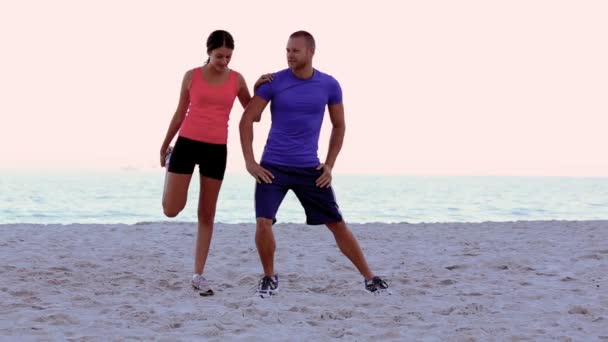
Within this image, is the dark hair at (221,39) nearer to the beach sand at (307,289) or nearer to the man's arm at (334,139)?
the man's arm at (334,139)

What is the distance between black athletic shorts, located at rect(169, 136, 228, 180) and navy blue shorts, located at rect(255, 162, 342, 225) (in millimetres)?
311

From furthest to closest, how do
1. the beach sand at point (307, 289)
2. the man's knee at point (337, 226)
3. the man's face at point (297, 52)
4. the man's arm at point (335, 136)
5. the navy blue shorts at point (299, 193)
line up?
the man's knee at point (337, 226) → the man's arm at point (335, 136) → the navy blue shorts at point (299, 193) → the man's face at point (297, 52) → the beach sand at point (307, 289)

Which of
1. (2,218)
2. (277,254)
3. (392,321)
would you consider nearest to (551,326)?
(392,321)

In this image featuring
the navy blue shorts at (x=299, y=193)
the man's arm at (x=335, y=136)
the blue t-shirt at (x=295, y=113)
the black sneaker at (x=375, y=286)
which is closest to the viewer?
the blue t-shirt at (x=295, y=113)

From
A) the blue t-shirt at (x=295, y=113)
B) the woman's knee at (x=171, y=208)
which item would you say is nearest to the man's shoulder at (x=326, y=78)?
the blue t-shirt at (x=295, y=113)

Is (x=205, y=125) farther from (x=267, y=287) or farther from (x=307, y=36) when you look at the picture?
(x=267, y=287)

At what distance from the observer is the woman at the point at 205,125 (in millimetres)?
4938

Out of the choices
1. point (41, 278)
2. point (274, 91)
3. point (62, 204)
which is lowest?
point (62, 204)

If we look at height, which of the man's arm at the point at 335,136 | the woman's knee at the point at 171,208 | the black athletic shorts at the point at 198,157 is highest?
the man's arm at the point at 335,136

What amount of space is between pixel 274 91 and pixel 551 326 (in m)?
2.31

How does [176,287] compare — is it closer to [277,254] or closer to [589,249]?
[277,254]

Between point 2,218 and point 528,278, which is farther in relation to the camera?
point 2,218

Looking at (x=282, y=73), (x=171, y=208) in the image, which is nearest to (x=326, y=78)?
(x=282, y=73)

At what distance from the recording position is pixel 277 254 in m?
8.15
